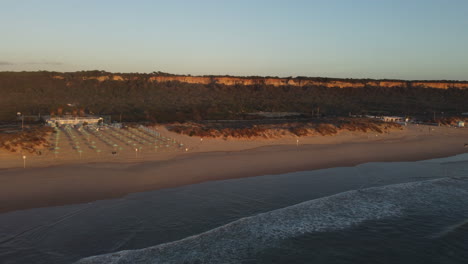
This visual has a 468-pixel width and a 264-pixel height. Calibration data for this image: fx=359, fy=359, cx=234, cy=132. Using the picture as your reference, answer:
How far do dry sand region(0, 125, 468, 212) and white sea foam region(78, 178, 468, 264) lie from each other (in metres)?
3.98

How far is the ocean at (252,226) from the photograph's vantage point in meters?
7.73

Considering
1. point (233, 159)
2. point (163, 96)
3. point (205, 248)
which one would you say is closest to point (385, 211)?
point (205, 248)

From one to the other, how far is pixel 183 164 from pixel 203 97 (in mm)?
52522

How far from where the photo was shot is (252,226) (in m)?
9.27

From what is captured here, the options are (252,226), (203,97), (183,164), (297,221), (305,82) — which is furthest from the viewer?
(305,82)

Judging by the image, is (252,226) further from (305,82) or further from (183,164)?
(305,82)

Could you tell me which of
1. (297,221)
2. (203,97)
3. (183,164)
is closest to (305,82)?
(203,97)

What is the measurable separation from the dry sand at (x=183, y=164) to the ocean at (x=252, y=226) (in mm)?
1019

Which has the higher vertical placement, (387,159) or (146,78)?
(146,78)

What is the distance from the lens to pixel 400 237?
912 centimetres

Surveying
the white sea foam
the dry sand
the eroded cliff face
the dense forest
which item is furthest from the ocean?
the eroded cliff face

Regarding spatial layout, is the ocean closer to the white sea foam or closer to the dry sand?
the white sea foam

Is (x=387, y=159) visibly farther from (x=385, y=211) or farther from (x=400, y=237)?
(x=400, y=237)

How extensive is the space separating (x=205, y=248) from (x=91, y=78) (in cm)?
7763
